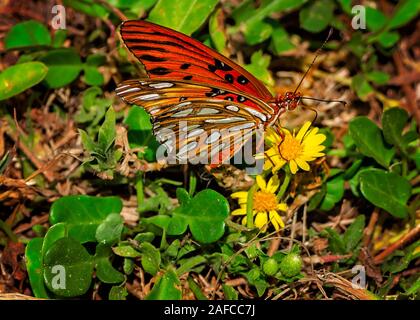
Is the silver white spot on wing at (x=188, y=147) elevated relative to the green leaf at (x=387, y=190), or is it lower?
elevated

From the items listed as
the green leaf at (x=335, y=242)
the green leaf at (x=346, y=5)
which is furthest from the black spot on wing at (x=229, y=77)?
the green leaf at (x=346, y=5)

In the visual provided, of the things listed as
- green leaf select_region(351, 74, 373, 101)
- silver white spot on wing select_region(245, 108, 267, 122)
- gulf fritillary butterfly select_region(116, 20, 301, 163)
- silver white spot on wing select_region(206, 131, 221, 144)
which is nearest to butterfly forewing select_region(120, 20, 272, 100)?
gulf fritillary butterfly select_region(116, 20, 301, 163)

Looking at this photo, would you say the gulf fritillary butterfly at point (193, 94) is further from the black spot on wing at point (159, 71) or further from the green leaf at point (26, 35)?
the green leaf at point (26, 35)

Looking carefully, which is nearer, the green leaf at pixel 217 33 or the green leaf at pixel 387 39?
the green leaf at pixel 217 33

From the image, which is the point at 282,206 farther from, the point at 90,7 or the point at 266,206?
the point at 90,7

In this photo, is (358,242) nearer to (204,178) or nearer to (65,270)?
(204,178)

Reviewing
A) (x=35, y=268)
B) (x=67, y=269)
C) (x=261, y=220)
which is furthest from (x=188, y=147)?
(x=35, y=268)

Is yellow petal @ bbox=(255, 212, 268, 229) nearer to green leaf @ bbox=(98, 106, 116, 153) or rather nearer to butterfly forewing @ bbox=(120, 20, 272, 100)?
butterfly forewing @ bbox=(120, 20, 272, 100)
